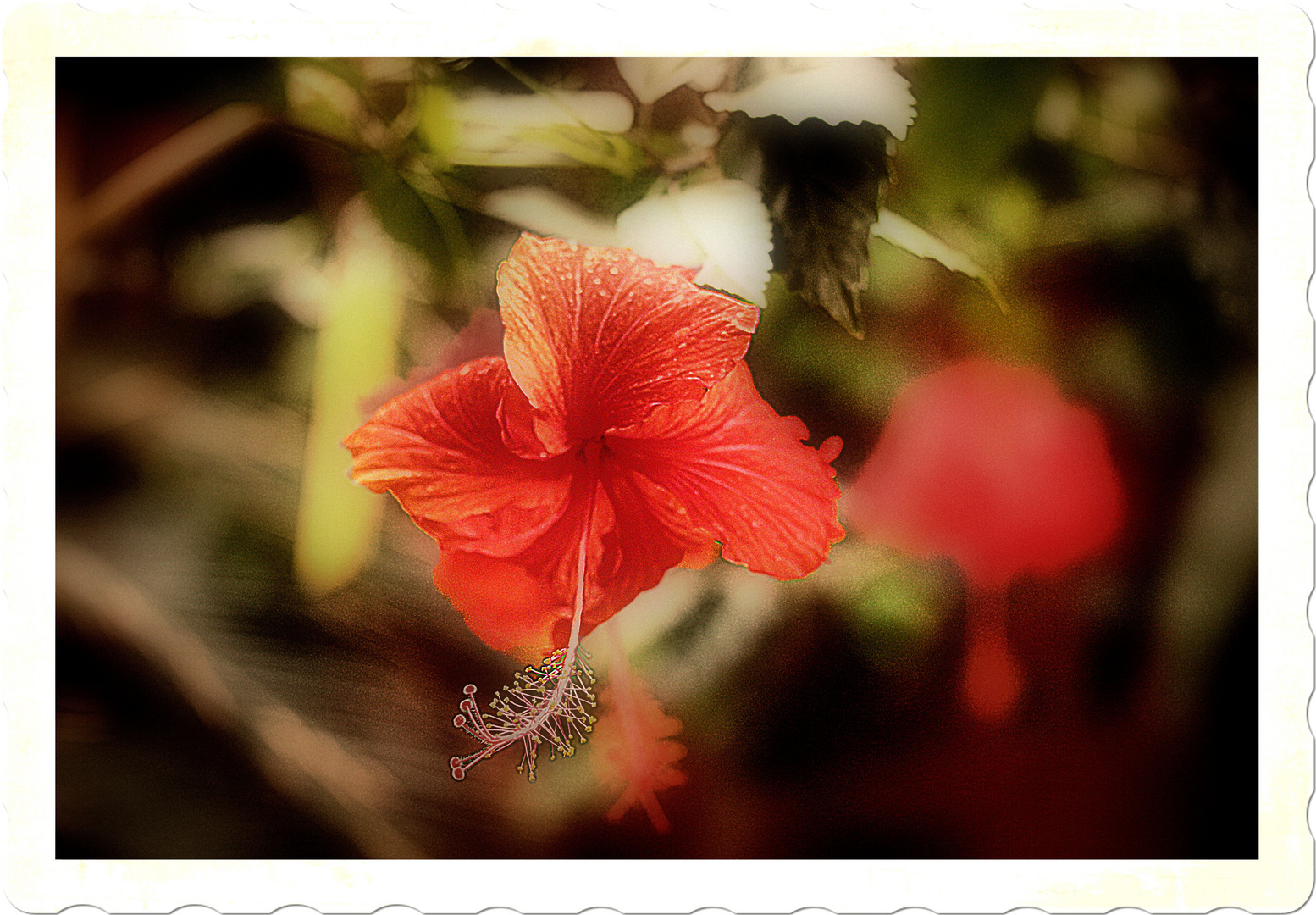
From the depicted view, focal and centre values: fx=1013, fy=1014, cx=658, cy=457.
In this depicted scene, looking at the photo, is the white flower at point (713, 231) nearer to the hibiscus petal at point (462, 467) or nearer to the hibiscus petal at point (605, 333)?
the hibiscus petal at point (605, 333)

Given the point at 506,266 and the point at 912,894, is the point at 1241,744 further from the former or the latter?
the point at 506,266

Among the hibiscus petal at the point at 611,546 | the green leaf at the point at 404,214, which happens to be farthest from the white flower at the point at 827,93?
the hibiscus petal at the point at 611,546

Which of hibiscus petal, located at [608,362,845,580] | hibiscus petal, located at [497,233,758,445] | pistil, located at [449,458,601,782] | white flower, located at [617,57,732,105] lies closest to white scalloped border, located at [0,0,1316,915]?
white flower, located at [617,57,732,105]

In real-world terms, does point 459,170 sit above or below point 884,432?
above

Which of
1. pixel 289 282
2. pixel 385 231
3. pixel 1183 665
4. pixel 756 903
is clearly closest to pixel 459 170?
pixel 385 231

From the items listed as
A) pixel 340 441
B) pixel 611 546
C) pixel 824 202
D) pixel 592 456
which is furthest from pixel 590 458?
pixel 824 202

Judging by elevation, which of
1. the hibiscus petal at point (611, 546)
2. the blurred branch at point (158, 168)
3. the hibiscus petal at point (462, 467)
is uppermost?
the blurred branch at point (158, 168)

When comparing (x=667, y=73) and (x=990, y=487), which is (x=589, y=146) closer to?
(x=667, y=73)
